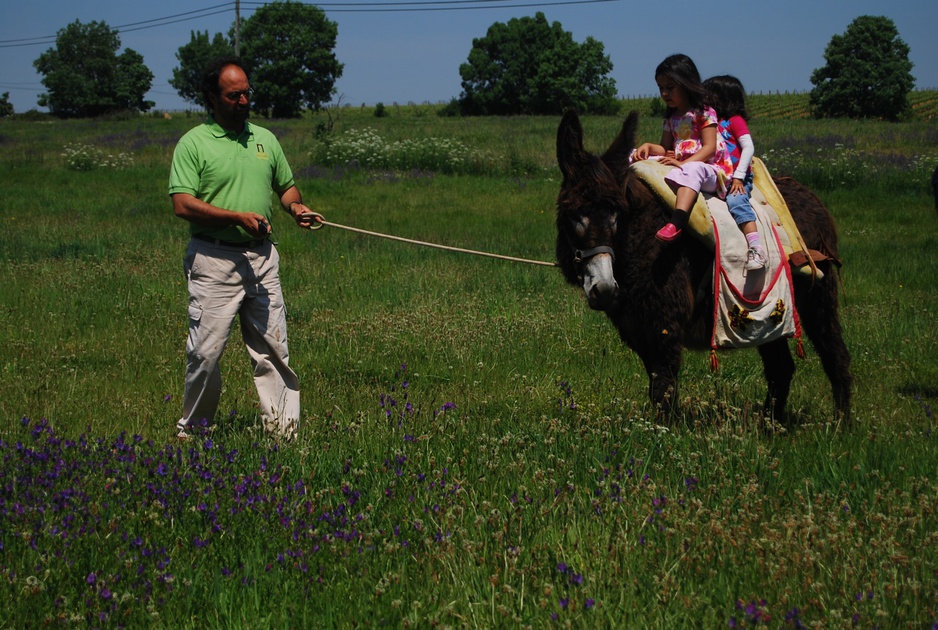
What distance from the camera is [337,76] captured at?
103 meters

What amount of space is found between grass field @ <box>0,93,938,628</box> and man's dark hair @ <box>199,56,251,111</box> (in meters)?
2.03

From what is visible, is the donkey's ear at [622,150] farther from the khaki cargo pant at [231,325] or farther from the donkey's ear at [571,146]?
the khaki cargo pant at [231,325]

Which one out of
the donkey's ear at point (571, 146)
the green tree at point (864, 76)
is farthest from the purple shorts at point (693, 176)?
the green tree at point (864, 76)

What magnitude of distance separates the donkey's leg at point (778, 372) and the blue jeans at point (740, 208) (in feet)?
3.79

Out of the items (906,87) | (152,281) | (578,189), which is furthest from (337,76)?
(578,189)

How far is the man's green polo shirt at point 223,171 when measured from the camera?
→ 16.6 ft

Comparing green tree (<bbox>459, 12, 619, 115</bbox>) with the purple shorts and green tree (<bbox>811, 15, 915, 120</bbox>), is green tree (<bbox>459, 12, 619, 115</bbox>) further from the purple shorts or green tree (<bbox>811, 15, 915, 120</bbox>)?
the purple shorts

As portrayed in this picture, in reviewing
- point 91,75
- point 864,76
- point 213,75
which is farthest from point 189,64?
point 213,75

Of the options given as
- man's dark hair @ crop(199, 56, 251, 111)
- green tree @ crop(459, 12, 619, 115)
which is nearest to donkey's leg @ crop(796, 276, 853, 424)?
man's dark hair @ crop(199, 56, 251, 111)

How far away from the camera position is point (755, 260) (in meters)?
5.05

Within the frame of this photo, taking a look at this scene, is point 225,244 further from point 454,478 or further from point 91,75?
point 91,75

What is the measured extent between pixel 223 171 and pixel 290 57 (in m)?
97.3

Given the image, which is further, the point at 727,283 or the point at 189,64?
the point at 189,64

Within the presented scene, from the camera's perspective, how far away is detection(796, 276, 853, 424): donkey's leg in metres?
5.88
